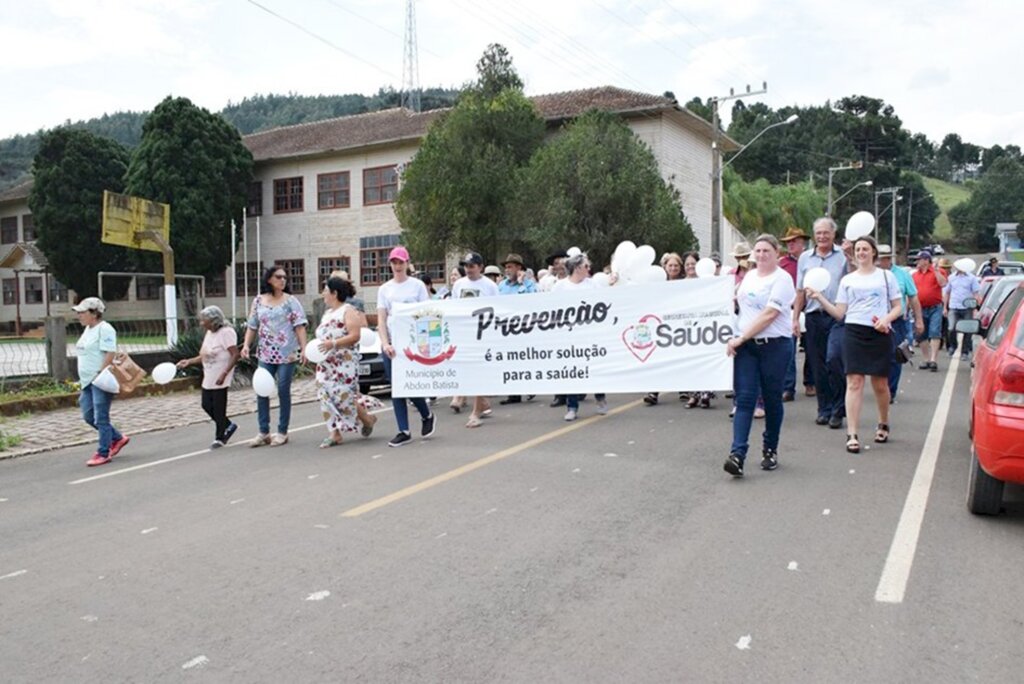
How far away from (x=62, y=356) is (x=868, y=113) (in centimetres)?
10436

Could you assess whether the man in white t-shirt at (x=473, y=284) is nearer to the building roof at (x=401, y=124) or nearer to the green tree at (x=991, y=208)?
the building roof at (x=401, y=124)

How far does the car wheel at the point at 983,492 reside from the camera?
18.4 feet

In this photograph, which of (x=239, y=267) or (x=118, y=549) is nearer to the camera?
(x=118, y=549)

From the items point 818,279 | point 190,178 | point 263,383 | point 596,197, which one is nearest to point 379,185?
point 190,178

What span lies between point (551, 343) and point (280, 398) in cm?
303

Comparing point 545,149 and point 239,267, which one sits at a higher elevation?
point 545,149

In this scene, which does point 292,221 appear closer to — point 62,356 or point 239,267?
point 239,267

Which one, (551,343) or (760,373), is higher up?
(551,343)

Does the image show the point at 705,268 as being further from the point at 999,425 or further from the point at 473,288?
the point at 999,425

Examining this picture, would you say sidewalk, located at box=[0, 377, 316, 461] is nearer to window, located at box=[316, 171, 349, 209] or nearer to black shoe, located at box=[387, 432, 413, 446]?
black shoe, located at box=[387, 432, 413, 446]

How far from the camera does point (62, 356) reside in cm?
1471

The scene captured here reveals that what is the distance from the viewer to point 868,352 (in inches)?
309

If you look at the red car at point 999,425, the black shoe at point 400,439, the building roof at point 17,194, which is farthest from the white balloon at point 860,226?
the building roof at point 17,194

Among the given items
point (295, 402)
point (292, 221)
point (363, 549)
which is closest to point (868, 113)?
point (292, 221)
